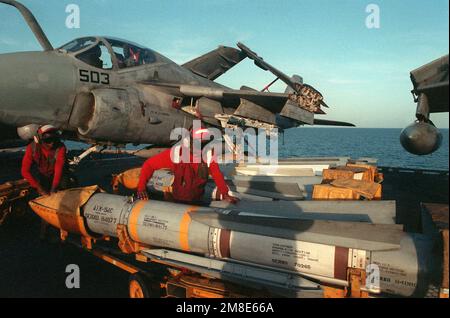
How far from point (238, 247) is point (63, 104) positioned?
6921 mm

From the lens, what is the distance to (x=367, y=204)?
5.81 m

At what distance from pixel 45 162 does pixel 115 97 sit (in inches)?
115

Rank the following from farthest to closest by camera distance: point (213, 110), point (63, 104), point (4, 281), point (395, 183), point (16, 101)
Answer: point (395, 183) → point (213, 110) → point (63, 104) → point (16, 101) → point (4, 281)

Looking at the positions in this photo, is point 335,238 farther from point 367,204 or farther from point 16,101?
point 16,101

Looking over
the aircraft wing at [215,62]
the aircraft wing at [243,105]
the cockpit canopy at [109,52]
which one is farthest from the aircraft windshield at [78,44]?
the aircraft wing at [215,62]

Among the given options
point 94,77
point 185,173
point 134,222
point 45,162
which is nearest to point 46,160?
point 45,162

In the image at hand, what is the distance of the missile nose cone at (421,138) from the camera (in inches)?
176

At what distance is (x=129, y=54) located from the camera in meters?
10.7

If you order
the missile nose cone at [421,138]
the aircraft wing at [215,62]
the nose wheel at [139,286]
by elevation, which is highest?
the aircraft wing at [215,62]

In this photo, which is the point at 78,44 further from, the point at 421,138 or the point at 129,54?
the point at 421,138

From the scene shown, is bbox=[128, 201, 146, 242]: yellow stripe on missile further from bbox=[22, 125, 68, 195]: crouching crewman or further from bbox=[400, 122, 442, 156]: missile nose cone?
bbox=[400, 122, 442, 156]: missile nose cone

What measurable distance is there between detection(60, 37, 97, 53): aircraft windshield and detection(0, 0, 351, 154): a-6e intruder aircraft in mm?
29

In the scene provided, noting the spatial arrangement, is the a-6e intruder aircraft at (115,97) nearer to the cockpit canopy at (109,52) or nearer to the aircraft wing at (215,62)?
the cockpit canopy at (109,52)
